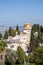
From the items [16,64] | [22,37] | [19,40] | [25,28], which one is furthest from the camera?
[25,28]

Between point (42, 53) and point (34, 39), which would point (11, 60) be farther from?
point (34, 39)

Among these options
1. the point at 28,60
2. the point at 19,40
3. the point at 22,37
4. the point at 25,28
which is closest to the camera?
the point at 28,60

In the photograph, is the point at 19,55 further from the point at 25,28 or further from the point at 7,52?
the point at 25,28

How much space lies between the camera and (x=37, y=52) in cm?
2486

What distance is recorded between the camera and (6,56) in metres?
24.6

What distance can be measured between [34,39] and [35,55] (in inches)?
444

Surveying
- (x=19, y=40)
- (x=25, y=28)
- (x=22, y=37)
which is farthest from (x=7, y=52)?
(x=25, y=28)

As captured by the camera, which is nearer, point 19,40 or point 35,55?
point 35,55

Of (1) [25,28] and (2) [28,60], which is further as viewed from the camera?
(1) [25,28]

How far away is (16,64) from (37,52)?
6.88 feet

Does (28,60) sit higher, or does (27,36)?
(27,36)

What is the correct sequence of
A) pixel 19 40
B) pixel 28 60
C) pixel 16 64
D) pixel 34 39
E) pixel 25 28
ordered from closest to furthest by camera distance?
pixel 16 64 < pixel 28 60 < pixel 34 39 < pixel 19 40 < pixel 25 28

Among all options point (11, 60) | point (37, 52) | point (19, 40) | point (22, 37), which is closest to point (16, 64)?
point (11, 60)

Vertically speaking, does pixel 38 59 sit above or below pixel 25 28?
below
